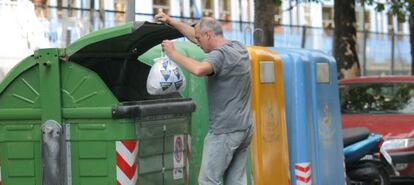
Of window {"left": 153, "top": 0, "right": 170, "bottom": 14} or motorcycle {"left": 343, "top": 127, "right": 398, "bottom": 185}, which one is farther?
window {"left": 153, "top": 0, "right": 170, "bottom": 14}

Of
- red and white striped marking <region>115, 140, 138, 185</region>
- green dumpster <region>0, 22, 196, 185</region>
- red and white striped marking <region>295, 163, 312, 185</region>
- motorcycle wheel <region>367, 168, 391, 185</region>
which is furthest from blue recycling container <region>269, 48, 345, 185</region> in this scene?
red and white striped marking <region>115, 140, 138, 185</region>

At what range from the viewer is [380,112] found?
11.9 m

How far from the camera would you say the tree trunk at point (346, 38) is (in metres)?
18.2

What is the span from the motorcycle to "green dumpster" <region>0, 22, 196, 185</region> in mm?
3587

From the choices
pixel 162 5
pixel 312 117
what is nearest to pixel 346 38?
pixel 312 117

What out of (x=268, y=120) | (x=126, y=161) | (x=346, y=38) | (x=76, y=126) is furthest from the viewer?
(x=346, y=38)

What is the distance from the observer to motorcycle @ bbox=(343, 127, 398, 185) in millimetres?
9664

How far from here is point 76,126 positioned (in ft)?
20.5

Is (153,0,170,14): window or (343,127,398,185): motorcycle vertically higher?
(153,0,170,14): window

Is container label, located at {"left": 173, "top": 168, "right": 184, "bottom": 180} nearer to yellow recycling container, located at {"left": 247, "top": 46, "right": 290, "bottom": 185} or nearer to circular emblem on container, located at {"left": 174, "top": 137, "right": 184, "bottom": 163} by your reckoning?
circular emblem on container, located at {"left": 174, "top": 137, "right": 184, "bottom": 163}

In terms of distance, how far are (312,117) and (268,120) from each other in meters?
0.71

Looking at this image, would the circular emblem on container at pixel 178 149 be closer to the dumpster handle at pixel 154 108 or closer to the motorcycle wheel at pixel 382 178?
the dumpster handle at pixel 154 108

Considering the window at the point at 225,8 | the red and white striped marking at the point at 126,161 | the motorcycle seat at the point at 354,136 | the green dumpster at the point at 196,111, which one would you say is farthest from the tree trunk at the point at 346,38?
the window at the point at 225,8

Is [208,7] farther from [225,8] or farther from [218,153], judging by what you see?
[218,153]
